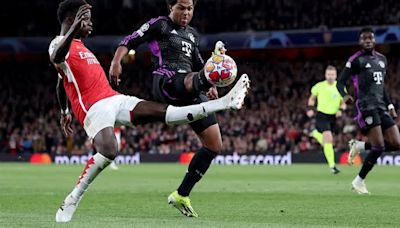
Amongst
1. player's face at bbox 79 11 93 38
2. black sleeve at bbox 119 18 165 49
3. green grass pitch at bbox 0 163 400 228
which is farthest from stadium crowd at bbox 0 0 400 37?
player's face at bbox 79 11 93 38

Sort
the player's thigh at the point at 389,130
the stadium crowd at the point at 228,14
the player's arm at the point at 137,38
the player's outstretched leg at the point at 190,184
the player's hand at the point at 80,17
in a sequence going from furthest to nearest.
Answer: the stadium crowd at the point at 228,14 → the player's thigh at the point at 389,130 → the player's outstretched leg at the point at 190,184 → the player's arm at the point at 137,38 → the player's hand at the point at 80,17

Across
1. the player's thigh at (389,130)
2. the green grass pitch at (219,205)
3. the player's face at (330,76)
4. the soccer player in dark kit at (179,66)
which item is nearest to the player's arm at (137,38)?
the soccer player in dark kit at (179,66)

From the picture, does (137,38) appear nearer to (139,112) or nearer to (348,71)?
(139,112)

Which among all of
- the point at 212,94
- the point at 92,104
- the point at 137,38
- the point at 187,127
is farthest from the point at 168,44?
the point at 187,127

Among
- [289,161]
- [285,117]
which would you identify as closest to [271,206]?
[289,161]

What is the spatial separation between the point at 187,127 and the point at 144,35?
2587 cm

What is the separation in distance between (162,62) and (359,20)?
2785cm

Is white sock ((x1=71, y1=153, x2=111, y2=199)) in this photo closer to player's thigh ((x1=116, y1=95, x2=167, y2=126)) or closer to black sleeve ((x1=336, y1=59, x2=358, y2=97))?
player's thigh ((x1=116, y1=95, x2=167, y2=126))

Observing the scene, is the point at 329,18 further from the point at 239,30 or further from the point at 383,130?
the point at 383,130

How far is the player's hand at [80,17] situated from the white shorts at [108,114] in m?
0.79

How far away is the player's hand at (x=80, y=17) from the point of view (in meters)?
7.86

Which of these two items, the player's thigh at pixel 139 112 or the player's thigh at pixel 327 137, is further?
the player's thigh at pixel 327 137

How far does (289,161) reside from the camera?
30.4 meters

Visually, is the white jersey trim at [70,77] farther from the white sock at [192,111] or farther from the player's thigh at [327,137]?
the player's thigh at [327,137]
